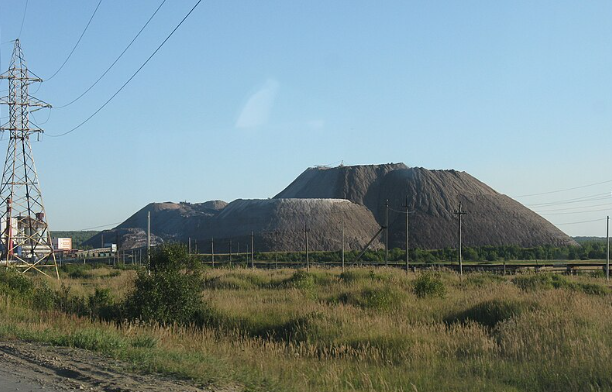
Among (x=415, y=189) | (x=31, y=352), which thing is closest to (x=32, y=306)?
(x=31, y=352)

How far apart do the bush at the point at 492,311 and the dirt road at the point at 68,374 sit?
447 inches

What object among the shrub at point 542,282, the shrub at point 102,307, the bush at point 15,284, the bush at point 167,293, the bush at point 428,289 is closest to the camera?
the bush at point 167,293

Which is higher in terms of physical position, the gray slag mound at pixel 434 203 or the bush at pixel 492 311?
the gray slag mound at pixel 434 203

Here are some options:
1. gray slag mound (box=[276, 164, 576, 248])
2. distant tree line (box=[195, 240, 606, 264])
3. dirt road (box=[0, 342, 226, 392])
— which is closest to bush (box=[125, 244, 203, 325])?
dirt road (box=[0, 342, 226, 392])

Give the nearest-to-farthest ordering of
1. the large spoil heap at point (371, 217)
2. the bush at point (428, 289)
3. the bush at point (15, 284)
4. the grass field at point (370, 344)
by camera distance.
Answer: the grass field at point (370, 344), the bush at point (15, 284), the bush at point (428, 289), the large spoil heap at point (371, 217)

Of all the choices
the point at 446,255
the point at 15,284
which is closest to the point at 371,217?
the point at 446,255

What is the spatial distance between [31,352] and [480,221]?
117 m

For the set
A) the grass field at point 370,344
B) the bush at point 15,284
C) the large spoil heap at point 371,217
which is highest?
the large spoil heap at point 371,217

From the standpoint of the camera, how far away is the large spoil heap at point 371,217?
115 metres

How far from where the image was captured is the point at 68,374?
10.0 m

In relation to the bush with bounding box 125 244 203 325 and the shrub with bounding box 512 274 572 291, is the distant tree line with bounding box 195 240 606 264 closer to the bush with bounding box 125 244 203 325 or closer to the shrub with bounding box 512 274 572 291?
the shrub with bounding box 512 274 572 291

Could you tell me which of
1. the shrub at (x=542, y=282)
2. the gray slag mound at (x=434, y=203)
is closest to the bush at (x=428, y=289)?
the shrub at (x=542, y=282)

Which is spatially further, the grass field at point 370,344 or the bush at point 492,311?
the bush at point 492,311

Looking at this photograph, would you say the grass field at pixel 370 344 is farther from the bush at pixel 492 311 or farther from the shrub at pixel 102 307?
the shrub at pixel 102 307
